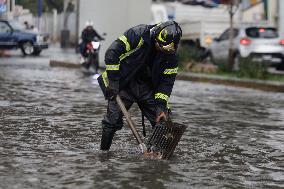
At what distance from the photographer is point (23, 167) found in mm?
7582

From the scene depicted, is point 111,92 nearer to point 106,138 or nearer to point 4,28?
point 106,138

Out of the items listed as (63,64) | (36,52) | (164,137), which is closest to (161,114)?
(164,137)

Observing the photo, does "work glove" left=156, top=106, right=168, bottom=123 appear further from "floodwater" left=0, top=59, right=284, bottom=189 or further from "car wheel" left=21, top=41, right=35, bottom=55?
"car wheel" left=21, top=41, right=35, bottom=55

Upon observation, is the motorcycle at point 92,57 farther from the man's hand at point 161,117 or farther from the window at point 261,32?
the man's hand at point 161,117

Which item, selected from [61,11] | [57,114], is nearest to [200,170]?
[57,114]

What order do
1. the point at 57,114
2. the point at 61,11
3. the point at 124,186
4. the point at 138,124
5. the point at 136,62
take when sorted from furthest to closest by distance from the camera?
the point at 61,11, the point at 57,114, the point at 138,124, the point at 136,62, the point at 124,186

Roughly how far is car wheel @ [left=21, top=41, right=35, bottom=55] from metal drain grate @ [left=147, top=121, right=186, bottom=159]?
3109 centimetres

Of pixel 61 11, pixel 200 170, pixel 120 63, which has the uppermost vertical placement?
pixel 120 63

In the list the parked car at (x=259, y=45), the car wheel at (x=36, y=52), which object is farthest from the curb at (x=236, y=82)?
the car wheel at (x=36, y=52)

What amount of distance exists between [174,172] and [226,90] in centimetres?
1148

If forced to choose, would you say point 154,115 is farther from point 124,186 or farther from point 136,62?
point 124,186

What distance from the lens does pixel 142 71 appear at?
835cm

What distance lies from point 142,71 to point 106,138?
2.62ft

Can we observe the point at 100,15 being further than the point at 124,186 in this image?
Yes
